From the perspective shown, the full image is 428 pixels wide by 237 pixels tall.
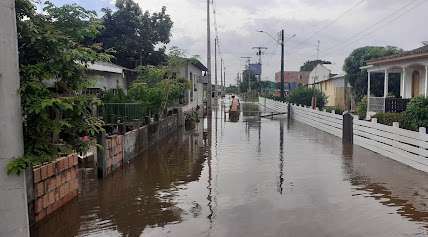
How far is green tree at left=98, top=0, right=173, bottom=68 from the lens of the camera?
2942 centimetres

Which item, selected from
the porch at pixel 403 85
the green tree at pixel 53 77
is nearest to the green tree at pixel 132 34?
the porch at pixel 403 85

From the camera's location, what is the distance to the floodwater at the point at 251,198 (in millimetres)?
6855

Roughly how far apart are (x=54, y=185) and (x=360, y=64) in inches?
1521

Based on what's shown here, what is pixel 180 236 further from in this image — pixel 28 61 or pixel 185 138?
pixel 185 138

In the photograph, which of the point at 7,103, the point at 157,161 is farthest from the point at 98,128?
the point at 157,161

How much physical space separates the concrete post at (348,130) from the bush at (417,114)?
12.1 feet

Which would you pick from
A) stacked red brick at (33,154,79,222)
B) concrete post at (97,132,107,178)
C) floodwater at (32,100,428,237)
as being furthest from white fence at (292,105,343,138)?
stacked red brick at (33,154,79,222)

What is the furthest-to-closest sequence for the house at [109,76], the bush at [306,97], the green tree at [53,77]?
the bush at [306,97]
the house at [109,76]
the green tree at [53,77]

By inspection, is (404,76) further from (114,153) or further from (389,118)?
(114,153)

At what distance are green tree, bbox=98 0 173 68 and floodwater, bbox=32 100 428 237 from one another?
1621cm

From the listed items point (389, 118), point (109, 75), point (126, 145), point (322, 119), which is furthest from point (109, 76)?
point (389, 118)

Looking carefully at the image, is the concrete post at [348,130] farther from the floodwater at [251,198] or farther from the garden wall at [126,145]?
the garden wall at [126,145]

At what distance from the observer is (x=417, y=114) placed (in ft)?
44.5

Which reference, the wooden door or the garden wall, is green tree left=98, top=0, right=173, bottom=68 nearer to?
the garden wall
